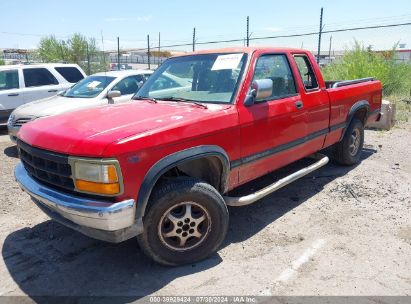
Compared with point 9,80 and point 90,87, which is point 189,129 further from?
point 9,80

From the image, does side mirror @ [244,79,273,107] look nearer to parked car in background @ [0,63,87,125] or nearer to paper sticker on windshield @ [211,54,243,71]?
paper sticker on windshield @ [211,54,243,71]

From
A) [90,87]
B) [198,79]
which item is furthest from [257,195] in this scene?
[90,87]

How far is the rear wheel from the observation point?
5.88 m

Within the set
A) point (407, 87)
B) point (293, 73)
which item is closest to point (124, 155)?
point (293, 73)

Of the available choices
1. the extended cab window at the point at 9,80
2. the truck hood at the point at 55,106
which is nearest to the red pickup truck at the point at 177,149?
the truck hood at the point at 55,106

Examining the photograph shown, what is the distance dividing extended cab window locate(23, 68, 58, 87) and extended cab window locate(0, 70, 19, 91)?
0.23 meters

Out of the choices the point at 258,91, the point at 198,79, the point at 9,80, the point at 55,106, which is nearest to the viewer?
the point at 258,91

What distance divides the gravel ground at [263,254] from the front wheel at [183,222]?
0.16m

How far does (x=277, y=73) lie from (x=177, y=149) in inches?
76.6

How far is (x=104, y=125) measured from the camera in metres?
3.18

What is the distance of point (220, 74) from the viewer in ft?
13.3

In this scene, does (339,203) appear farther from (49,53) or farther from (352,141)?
(49,53)

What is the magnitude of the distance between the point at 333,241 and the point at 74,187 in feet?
8.34

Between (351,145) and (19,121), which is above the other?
(19,121)
